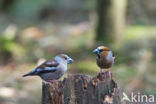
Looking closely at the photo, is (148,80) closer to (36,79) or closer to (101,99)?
(36,79)

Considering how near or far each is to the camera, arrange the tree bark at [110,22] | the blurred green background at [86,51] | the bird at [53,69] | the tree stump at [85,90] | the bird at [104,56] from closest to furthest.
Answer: the bird at [104,56]
the tree stump at [85,90]
the bird at [53,69]
the blurred green background at [86,51]
the tree bark at [110,22]

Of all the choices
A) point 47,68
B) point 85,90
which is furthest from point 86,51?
point 85,90

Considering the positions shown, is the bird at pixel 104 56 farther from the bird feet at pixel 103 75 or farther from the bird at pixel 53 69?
the bird at pixel 53 69

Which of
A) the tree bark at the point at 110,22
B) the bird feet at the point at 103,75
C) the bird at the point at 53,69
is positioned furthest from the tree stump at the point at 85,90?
the tree bark at the point at 110,22

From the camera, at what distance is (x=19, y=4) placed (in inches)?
1086

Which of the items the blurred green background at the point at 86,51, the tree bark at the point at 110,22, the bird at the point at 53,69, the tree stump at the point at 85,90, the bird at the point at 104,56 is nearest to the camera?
the bird at the point at 104,56

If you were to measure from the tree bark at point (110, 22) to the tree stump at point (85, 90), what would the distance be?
950 centimetres

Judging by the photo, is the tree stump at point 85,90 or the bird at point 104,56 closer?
the bird at point 104,56

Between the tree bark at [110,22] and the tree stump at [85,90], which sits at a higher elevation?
the tree bark at [110,22]

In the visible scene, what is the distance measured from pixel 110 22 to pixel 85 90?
9745 mm

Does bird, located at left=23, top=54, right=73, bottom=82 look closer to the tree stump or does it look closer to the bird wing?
the bird wing

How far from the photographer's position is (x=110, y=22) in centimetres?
1572

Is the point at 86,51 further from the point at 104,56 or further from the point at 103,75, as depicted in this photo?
the point at 104,56

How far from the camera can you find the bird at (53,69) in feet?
20.5
